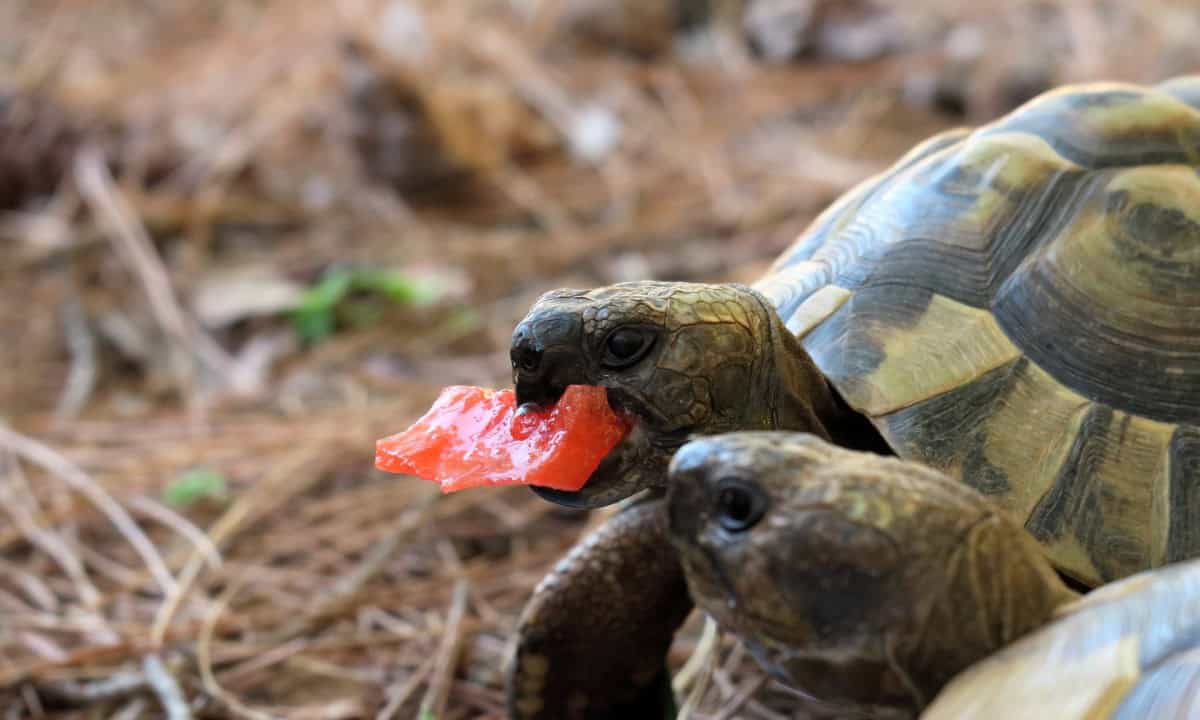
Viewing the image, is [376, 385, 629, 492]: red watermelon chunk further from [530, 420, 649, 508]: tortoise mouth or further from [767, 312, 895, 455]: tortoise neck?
[767, 312, 895, 455]: tortoise neck

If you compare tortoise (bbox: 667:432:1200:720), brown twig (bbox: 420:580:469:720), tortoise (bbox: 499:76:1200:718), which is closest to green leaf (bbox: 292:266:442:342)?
brown twig (bbox: 420:580:469:720)

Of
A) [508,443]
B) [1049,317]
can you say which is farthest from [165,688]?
[1049,317]

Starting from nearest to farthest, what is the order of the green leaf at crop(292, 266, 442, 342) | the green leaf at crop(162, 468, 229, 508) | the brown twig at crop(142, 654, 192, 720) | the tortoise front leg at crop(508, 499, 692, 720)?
the tortoise front leg at crop(508, 499, 692, 720) < the brown twig at crop(142, 654, 192, 720) < the green leaf at crop(162, 468, 229, 508) < the green leaf at crop(292, 266, 442, 342)

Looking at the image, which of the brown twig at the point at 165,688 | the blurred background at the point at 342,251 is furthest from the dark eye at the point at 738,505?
the brown twig at the point at 165,688

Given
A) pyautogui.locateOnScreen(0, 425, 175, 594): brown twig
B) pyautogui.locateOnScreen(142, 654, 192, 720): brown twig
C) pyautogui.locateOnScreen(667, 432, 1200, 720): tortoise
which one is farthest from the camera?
pyautogui.locateOnScreen(0, 425, 175, 594): brown twig

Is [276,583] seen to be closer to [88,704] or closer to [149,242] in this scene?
[88,704]

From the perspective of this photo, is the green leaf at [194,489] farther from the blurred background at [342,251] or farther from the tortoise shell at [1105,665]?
the tortoise shell at [1105,665]
